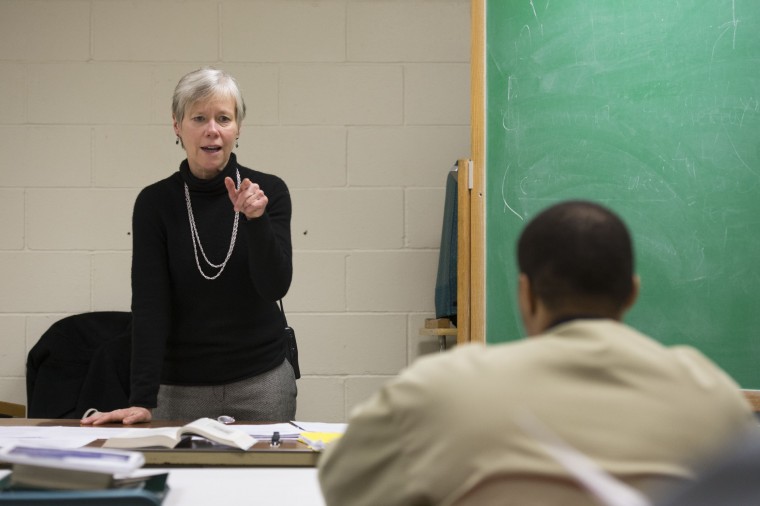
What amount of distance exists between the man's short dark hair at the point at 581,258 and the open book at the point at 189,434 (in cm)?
87

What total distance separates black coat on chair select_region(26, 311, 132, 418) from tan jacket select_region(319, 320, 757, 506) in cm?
244

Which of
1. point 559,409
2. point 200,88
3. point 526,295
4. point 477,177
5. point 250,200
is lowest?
point 559,409

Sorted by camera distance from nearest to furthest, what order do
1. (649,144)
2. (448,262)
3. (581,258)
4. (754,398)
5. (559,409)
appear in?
(559,409) → (581,258) → (754,398) → (649,144) → (448,262)

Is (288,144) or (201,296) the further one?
(288,144)

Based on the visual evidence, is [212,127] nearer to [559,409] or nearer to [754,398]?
[559,409]

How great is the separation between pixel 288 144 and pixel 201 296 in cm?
148

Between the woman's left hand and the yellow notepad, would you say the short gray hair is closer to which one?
the woman's left hand

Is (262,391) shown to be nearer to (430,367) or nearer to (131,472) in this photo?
(131,472)

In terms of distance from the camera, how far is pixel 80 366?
3275 mm

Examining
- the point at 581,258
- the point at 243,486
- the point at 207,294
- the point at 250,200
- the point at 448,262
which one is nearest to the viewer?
the point at 581,258

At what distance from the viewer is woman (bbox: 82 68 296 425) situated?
216cm

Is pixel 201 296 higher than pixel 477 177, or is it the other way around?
pixel 477 177

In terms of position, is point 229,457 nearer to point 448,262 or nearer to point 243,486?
point 243,486

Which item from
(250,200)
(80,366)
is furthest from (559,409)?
(80,366)
